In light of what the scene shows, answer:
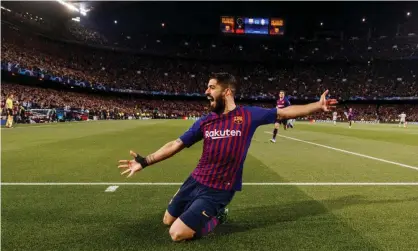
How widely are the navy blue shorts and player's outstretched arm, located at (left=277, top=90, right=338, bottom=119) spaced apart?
3.86 ft

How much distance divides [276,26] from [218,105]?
59640 millimetres

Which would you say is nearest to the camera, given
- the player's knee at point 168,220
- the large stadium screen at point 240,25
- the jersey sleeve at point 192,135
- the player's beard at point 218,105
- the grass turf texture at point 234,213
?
the grass turf texture at point 234,213

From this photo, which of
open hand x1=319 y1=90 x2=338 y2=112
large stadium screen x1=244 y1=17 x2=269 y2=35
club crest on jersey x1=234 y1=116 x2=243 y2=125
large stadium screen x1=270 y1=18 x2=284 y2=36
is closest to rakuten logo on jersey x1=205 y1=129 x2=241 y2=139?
club crest on jersey x1=234 y1=116 x2=243 y2=125

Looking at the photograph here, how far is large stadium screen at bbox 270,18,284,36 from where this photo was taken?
197 feet

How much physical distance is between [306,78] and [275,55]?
9.63m

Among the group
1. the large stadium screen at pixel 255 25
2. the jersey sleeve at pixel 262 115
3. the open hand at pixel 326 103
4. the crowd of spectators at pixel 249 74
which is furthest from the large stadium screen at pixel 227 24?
the open hand at pixel 326 103

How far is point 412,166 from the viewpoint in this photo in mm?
9273

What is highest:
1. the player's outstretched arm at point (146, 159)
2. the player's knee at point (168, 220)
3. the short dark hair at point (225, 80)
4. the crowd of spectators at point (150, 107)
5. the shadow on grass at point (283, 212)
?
the short dark hair at point (225, 80)

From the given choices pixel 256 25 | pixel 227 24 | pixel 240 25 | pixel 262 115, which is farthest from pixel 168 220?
pixel 256 25

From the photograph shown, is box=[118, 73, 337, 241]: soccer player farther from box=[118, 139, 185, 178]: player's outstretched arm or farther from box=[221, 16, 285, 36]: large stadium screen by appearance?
box=[221, 16, 285, 36]: large stadium screen

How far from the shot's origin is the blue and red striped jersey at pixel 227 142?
13.9 feet

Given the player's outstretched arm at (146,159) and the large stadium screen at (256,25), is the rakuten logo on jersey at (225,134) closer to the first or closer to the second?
the player's outstretched arm at (146,159)

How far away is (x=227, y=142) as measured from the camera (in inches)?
167

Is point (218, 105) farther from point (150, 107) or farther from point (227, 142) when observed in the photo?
point (150, 107)
